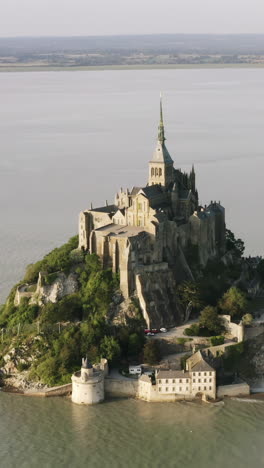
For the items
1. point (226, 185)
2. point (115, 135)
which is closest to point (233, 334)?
point (226, 185)

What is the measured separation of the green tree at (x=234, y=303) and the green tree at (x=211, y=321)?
819mm

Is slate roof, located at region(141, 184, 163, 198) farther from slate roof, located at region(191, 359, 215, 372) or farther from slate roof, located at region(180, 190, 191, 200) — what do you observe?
slate roof, located at region(191, 359, 215, 372)

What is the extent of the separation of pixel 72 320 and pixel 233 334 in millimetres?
7131

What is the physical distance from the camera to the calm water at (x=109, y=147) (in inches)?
2351

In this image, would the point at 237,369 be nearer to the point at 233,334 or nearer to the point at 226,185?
the point at 233,334

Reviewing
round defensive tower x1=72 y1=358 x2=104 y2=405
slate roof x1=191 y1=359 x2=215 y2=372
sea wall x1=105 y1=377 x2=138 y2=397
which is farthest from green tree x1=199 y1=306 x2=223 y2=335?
round defensive tower x1=72 y1=358 x2=104 y2=405

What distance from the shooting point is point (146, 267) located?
134 feet

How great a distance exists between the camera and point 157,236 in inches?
1646

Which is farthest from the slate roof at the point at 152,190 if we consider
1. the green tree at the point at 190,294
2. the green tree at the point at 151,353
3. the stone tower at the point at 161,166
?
the green tree at the point at 151,353

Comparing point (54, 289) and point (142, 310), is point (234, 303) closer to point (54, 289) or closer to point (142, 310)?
point (142, 310)

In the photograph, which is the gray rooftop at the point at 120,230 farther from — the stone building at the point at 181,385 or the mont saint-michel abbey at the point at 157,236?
the stone building at the point at 181,385

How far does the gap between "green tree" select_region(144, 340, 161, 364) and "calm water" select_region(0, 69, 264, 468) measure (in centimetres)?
254

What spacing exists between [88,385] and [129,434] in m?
3.26

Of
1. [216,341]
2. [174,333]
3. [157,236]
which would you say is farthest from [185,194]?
[216,341]
